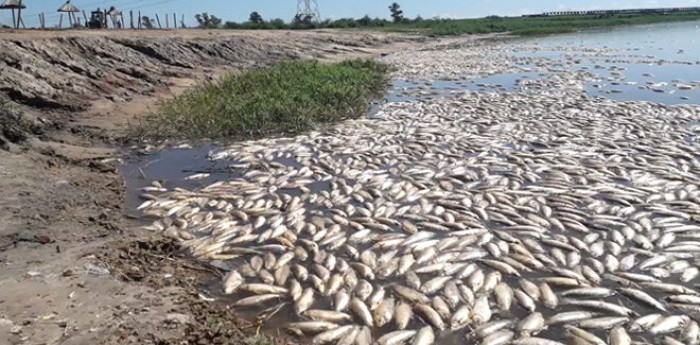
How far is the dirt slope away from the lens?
459 cm

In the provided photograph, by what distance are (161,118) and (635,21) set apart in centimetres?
9648

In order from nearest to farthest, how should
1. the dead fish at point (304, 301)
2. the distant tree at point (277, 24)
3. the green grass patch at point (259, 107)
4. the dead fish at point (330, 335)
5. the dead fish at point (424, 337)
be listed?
the dead fish at point (424, 337) → the dead fish at point (330, 335) → the dead fish at point (304, 301) → the green grass patch at point (259, 107) → the distant tree at point (277, 24)

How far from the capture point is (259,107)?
13.1 m

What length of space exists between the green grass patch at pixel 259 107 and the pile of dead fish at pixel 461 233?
1308 millimetres

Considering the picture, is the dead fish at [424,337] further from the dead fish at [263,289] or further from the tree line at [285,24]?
the tree line at [285,24]

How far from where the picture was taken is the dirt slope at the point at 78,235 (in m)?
4.59

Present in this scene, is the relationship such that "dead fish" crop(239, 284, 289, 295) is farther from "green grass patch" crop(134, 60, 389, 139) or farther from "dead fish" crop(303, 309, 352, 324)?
"green grass patch" crop(134, 60, 389, 139)

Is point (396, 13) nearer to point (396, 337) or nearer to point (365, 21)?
point (365, 21)

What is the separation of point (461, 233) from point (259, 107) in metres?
7.76

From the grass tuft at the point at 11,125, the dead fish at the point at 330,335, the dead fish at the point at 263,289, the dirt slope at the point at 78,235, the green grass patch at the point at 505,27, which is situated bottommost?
the dead fish at the point at 330,335

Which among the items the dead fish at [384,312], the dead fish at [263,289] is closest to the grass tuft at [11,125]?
the dead fish at [263,289]

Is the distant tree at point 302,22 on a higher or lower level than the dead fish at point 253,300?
higher

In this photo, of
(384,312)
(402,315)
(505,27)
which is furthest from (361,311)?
(505,27)

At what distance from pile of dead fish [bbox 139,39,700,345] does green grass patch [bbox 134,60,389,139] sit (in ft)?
4.29
